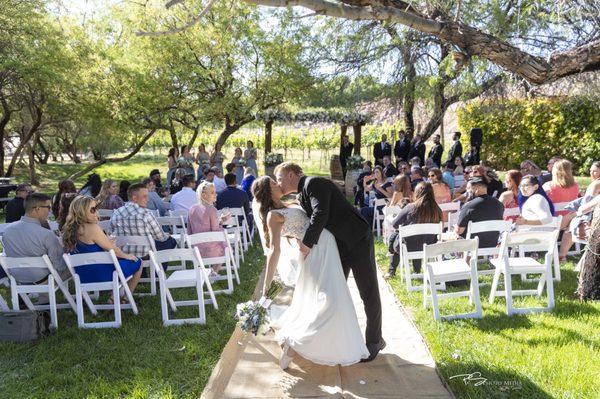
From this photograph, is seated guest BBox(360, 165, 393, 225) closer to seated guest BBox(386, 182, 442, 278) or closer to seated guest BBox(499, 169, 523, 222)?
seated guest BBox(499, 169, 523, 222)

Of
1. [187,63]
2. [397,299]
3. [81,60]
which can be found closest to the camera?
[397,299]

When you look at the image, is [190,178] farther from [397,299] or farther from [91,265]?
[397,299]

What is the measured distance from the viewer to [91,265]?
17.7 ft

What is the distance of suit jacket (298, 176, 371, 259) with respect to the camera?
3869 mm

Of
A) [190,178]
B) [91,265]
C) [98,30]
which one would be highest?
[98,30]

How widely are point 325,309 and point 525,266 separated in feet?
8.60

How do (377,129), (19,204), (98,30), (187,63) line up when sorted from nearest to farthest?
(19,204) < (187,63) < (98,30) < (377,129)

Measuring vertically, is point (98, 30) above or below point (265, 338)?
above

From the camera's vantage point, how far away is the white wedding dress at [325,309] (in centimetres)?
401

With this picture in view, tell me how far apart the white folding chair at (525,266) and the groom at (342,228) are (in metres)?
1.75

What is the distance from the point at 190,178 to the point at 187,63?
9180 mm

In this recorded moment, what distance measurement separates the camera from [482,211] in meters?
6.28

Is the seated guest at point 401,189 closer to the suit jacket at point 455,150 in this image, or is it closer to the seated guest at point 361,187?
the seated guest at point 361,187

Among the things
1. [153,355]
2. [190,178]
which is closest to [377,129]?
[190,178]
